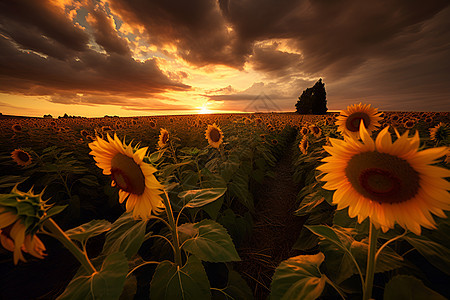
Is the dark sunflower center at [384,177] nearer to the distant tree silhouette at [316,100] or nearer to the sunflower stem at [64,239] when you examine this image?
the sunflower stem at [64,239]

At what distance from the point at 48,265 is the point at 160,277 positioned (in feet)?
8.32

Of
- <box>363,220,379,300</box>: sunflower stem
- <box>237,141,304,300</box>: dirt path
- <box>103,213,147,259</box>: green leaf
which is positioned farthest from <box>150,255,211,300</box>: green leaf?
<box>237,141,304,300</box>: dirt path

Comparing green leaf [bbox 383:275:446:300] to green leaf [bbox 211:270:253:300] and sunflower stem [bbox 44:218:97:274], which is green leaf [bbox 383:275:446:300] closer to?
green leaf [bbox 211:270:253:300]

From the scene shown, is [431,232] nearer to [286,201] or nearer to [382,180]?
[382,180]

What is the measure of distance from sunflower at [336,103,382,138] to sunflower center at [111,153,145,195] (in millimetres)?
3660

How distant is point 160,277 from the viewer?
1194mm

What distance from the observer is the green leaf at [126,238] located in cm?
113

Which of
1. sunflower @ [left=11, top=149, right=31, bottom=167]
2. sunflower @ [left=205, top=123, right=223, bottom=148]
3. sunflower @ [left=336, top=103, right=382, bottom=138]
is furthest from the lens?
sunflower @ [left=205, top=123, right=223, bottom=148]

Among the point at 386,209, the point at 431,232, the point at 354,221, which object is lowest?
the point at 354,221

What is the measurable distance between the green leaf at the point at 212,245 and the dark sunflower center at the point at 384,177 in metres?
0.94

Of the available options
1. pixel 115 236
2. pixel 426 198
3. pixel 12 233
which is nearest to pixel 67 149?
pixel 115 236

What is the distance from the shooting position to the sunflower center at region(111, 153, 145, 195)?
4.09ft

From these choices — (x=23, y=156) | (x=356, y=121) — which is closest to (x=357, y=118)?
(x=356, y=121)

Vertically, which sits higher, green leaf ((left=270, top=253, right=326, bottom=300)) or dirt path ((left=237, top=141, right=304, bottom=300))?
green leaf ((left=270, top=253, right=326, bottom=300))
